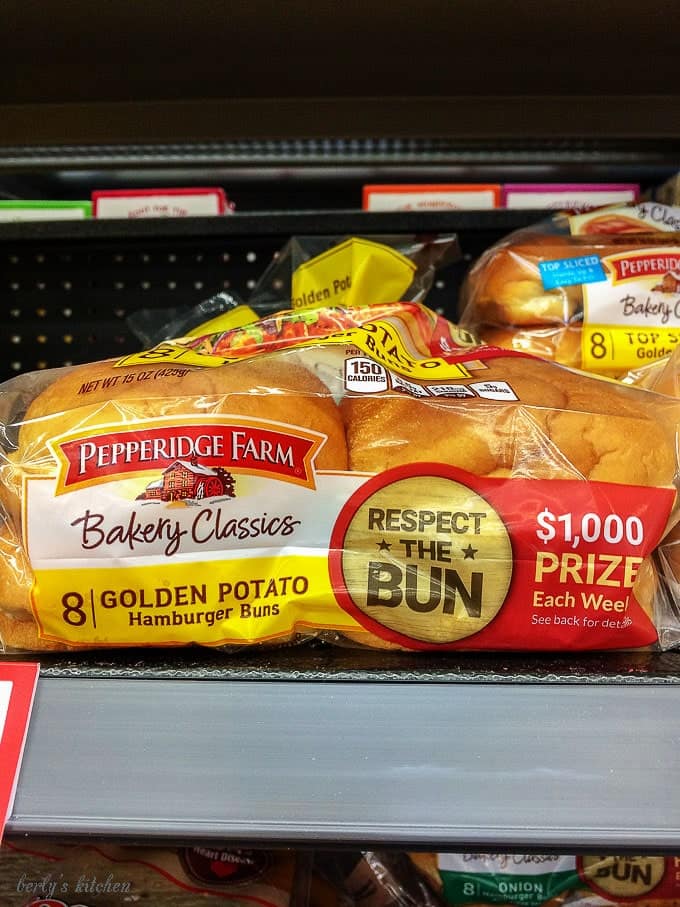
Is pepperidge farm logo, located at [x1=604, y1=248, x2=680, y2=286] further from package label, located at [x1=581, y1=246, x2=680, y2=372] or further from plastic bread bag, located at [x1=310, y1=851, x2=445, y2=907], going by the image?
plastic bread bag, located at [x1=310, y1=851, x2=445, y2=907]

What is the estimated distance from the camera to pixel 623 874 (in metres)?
0.86

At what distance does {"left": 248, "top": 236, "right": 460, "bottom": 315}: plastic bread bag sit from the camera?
0.95 metres

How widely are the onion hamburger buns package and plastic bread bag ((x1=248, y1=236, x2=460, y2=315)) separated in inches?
3.4

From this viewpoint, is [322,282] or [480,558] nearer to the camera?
[480,558]

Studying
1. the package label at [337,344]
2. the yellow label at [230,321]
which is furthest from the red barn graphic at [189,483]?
the yellow label at [230,321]

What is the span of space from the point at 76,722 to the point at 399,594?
25 cm

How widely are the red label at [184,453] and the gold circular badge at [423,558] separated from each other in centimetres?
6

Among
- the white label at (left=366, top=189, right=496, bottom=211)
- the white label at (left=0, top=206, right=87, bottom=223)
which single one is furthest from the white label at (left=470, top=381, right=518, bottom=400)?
the white label at (left=0, top=206, right=87, bottom=223)

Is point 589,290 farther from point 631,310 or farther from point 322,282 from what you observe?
point 322,282

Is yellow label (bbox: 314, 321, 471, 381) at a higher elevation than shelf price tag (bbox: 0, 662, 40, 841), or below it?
higher

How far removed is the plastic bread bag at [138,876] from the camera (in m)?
0.76

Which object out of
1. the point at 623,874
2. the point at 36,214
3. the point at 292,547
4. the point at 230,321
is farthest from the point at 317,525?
the point at 36,214

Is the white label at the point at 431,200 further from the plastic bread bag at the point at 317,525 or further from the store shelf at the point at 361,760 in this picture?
the store shelf at the point at 361,760

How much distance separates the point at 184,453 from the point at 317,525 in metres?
0.12
